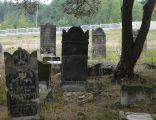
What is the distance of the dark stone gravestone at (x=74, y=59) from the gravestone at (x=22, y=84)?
369 cm

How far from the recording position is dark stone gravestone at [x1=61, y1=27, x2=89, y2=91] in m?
13.5

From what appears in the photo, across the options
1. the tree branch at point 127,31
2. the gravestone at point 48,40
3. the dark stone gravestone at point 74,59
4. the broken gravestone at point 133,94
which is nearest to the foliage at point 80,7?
the tree branch at point 127,31

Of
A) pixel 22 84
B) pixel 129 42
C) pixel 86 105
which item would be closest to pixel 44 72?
pixel 86 105

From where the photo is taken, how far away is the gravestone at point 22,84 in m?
9.65

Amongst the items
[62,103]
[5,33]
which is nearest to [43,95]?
[62,103]

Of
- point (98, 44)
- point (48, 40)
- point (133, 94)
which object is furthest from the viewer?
point (98, 44)

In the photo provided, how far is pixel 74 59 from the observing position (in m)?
13.5

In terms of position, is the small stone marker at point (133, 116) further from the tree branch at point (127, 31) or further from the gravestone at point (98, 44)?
the gravestone at point (98, 44)

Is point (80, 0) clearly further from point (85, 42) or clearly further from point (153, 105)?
point (153, 105)

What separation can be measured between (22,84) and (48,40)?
45.1ft

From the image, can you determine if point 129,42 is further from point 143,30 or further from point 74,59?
point 74,59

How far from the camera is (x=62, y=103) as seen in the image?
11.5 metres

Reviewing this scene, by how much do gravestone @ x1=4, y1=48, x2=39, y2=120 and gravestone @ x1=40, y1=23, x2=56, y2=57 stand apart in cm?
1294

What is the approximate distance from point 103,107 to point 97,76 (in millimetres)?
4668
